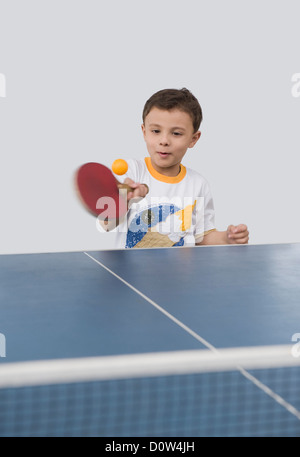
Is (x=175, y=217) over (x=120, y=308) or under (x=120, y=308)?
over

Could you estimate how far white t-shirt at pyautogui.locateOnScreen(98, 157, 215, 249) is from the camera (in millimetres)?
3896

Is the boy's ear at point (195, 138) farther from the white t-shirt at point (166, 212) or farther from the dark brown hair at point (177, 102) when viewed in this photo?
the white t-shirt at point (166, 212)

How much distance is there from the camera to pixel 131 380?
5.06 ft

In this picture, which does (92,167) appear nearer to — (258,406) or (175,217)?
(175,217)

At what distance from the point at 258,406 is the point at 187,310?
48cm

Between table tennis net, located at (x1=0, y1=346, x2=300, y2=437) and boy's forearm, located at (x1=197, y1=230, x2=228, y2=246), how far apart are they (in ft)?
7.64

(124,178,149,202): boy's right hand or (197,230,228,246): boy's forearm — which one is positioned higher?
(124,178,149,202): boy's right hand

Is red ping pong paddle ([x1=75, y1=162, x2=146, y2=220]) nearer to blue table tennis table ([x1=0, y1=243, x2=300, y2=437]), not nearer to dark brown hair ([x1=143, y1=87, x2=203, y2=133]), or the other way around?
dark brown hair ([x1=143, y1=87, x2=203, y2=133])

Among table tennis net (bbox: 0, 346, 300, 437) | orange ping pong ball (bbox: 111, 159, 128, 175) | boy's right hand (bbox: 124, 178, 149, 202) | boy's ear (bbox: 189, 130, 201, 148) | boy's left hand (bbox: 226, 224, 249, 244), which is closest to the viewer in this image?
table tennis net (bbox: 0, 346, 300, 437)

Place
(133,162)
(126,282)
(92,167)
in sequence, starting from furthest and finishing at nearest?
1. (133,162)
2. (92,167)
3. (126,282)

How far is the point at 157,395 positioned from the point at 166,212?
7.99 ft

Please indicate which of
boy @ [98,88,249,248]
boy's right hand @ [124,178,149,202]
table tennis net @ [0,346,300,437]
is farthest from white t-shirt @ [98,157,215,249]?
table tennis net @ [0,346,300,437]

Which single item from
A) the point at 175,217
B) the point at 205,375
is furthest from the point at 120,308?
the point at 175,217

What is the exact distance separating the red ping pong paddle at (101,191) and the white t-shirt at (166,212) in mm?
513
